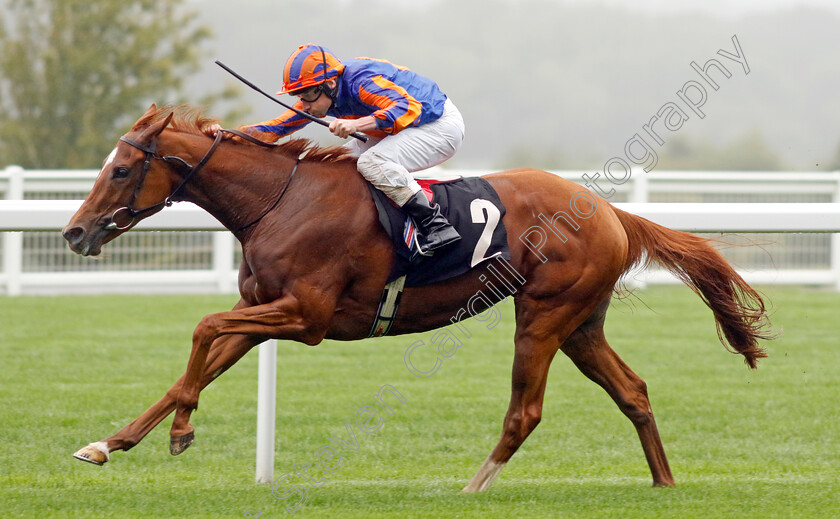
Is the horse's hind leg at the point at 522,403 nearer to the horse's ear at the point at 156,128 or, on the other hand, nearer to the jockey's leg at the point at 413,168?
the jockey's leg at the point at 413,168

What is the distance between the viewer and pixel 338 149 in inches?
165

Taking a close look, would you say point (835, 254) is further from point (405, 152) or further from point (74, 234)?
point (74, 234)

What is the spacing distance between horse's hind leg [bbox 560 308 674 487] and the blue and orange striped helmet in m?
1.55

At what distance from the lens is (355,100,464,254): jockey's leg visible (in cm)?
395

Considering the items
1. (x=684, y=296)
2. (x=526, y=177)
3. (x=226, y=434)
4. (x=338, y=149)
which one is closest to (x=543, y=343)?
(x=526, y=177)

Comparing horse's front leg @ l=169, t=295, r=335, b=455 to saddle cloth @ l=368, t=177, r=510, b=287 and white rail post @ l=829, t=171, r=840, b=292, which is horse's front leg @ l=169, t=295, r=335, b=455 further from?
white rail post @ l=829, t=171, r=840, b=292

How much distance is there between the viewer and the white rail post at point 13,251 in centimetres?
1020

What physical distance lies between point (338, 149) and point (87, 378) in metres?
3.27

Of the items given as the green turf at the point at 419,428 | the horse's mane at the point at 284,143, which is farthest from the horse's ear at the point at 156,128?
the green turf at the point at 419,428

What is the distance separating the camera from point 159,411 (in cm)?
388

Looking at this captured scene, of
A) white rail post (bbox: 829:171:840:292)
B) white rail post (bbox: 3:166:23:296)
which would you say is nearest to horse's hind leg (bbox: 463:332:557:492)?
white rail post (bbox: 3:166:23:296)

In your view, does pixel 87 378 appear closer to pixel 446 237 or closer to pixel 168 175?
pixel 168 175

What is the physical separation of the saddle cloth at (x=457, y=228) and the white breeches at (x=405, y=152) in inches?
3.2

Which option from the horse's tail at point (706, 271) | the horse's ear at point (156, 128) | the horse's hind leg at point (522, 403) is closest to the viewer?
the horse's ear at point (156, 128)
